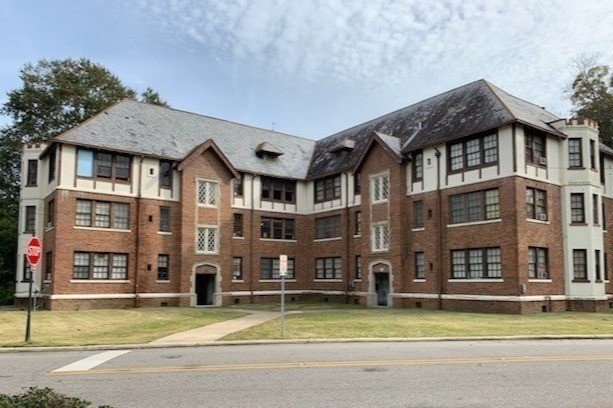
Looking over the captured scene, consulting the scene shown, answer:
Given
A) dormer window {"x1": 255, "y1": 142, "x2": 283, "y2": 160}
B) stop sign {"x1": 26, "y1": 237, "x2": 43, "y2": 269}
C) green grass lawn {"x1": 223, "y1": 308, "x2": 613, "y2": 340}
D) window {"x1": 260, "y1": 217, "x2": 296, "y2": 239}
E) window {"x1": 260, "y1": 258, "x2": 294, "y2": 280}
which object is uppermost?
dormer window {"x1": 255, "y1": 142, "x2": 283, "y2": 160}

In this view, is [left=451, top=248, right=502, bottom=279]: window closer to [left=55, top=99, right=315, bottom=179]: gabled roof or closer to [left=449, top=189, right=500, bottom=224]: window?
[left=449, top=189, right=500, bottom=224]: window

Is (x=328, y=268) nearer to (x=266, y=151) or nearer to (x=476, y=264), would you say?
(x=266, y=151)

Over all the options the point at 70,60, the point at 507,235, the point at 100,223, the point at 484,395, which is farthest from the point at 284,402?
the point at 70,60

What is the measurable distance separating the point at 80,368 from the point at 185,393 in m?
3.99

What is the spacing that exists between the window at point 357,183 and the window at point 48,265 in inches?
787

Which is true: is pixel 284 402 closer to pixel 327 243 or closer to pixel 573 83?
pixel 327 243

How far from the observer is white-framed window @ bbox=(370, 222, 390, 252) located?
34.9 meters

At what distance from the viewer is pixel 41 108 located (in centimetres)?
4859

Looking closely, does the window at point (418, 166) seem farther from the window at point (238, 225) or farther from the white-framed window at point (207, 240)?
the white-framed window at point (207, 240)

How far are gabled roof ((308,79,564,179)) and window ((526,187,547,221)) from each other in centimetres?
345

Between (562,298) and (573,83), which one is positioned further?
(573,83)

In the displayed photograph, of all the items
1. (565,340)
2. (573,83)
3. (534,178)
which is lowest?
(565,340)

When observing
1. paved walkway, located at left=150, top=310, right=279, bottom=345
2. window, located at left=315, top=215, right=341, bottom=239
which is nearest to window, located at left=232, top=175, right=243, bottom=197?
window, located at left=315, top=215, right=341, bottom=239

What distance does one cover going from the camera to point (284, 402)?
27.7 ft
